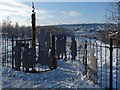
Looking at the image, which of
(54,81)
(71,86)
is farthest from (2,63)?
(71,86)

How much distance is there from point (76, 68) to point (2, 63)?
2.92 metres

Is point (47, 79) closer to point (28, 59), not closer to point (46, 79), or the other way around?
point (46, 79)

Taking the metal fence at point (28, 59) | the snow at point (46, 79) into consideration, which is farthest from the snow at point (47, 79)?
the metal fence at point (28, 59)

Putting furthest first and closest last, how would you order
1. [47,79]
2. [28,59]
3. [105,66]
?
[28,59] → [105,66] → [47,79]

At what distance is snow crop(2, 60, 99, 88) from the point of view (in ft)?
22.7

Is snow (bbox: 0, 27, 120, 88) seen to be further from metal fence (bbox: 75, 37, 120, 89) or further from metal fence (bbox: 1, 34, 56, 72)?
metal fence (bbox: 1, 34, 56, 72)

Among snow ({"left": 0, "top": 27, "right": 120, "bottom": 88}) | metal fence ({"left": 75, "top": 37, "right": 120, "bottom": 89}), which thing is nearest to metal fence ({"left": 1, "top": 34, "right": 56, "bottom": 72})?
snow ({"left": 0, "top": 27, "right": 120, "bottom": 88})

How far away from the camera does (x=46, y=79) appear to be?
7.77 meters

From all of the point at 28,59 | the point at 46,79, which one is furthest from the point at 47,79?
the point at 28,59

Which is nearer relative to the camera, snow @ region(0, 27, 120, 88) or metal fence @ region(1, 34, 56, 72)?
snow @ region(0, 27, 120, 88)

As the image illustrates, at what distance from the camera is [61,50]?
40.2 ft

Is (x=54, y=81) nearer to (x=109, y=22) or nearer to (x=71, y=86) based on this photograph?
(x=71, y=86)

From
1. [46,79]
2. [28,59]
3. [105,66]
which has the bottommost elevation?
[46,79]

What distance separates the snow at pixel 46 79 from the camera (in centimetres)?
691
